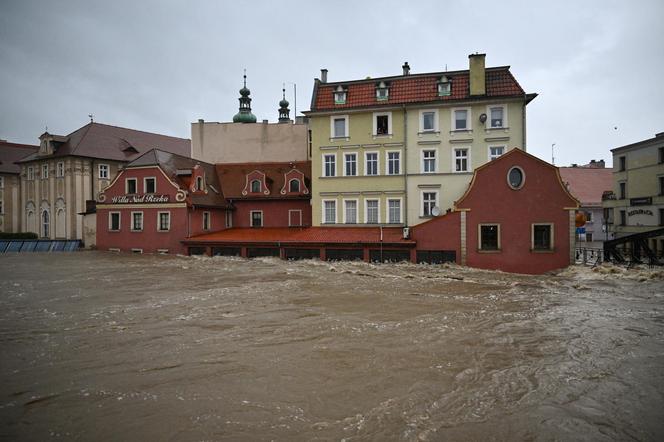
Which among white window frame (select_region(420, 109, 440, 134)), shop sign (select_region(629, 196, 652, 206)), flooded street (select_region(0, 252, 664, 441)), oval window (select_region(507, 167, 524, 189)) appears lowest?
flooded street (select_region(0, 252, 664, 441))

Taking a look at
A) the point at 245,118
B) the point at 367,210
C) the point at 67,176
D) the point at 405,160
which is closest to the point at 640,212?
the point at 405,160

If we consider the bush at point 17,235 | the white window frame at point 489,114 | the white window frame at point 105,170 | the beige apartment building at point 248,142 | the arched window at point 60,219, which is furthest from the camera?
the white window frame at point 105,170

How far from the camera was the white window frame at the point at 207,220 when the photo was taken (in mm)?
34031

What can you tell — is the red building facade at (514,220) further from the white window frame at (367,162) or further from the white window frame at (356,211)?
the white window frame at (367,162)

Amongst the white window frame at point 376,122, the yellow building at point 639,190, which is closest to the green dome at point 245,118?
the white window frame at point 376,122

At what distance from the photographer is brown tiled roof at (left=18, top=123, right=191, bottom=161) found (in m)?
45.8

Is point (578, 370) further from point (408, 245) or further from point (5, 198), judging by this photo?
point (5, 198)

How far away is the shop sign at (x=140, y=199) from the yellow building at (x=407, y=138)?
40.7 ft

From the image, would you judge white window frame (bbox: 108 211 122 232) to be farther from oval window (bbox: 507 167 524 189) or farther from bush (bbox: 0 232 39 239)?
oval window (bbox: 507 167 524 189)

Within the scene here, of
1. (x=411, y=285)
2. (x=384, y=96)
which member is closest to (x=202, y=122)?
(x=384, y=96)

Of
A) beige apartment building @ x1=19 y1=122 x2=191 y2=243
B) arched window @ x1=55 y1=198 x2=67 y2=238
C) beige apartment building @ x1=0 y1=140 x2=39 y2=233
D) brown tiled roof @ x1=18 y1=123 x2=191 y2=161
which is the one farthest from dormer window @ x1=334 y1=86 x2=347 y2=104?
beige apartment building @ x1=0 y1=140 x2=39 y2=233

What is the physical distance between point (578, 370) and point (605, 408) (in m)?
1.80

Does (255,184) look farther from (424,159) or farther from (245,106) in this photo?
(245,106)

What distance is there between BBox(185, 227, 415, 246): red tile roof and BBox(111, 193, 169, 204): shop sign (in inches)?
174
